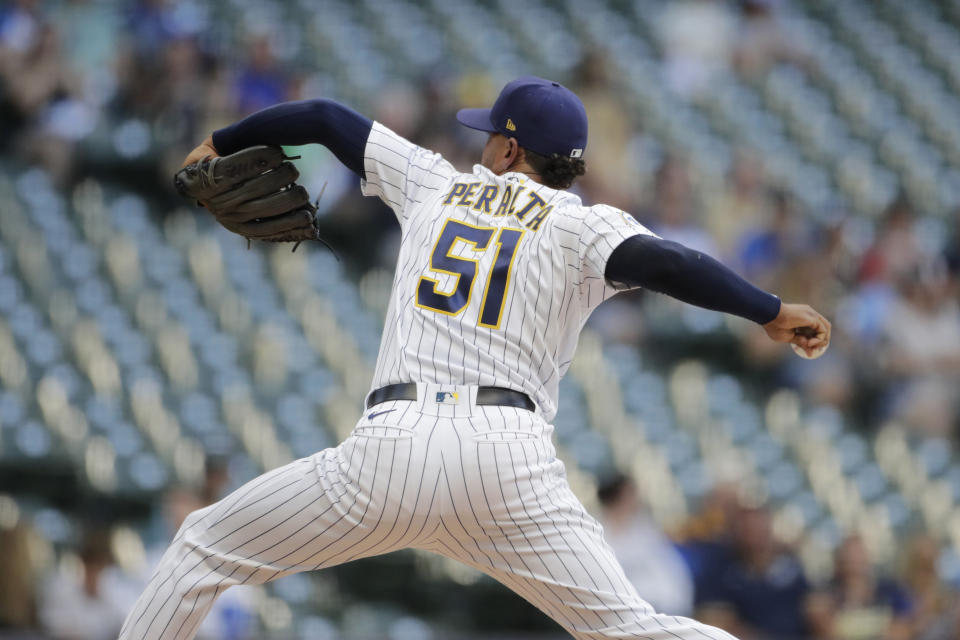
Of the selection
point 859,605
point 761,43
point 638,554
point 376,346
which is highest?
point 761,43

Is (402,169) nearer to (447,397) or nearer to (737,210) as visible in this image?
(447,397)

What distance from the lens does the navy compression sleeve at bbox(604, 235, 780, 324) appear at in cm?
300

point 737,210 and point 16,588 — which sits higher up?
point 737,210

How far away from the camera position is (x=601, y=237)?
310 cm

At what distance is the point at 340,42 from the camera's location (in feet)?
33.5

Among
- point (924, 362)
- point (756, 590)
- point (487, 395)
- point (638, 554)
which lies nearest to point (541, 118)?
point (487, 395)

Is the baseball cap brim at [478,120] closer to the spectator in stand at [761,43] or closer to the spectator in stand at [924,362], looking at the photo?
the spectator in stand at [924,362]

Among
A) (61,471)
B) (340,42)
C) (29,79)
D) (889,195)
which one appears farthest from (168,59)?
(889,195)

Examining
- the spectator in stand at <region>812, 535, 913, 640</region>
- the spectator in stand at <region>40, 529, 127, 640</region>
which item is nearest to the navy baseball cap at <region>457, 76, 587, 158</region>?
the spectator in stand at <region>812, 535, 913, 640</region>

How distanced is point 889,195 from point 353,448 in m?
7.57

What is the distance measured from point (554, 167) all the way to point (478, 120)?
0.72 feet

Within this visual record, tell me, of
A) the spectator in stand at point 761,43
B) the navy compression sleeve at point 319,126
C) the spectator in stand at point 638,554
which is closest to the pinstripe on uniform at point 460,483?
the navy compression sleeve at point 319,126

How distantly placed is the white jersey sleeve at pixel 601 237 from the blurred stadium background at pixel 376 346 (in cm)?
279

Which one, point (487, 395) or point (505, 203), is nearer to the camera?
point (487, 395)
